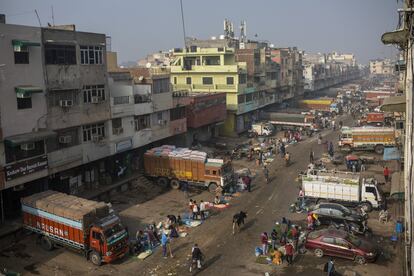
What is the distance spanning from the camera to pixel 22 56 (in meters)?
24.0

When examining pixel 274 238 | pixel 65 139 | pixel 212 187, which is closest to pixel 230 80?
pixel 212 187

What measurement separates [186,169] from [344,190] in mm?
11780

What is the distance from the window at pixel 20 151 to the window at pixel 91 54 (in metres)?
6.75

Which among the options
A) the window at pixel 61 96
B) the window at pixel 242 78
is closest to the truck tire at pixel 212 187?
the window at pixel 61 96

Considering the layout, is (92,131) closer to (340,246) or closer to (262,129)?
(340,246)

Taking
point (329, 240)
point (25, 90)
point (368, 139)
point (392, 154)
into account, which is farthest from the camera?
point (368, 139)

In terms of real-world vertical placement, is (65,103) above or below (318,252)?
above

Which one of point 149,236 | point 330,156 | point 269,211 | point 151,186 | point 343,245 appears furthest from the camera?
point 330,156

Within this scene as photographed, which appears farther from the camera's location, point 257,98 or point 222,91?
Answer: point 257,98

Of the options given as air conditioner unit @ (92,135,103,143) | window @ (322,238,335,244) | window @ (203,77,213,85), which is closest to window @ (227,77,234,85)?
window @ (203,77,213,85)

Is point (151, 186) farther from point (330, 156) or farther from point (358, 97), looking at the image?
point (358, 97)

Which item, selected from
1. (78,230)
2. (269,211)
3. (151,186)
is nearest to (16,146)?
(78,230)

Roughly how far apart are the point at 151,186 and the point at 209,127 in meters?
18.6

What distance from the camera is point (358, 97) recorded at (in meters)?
101
